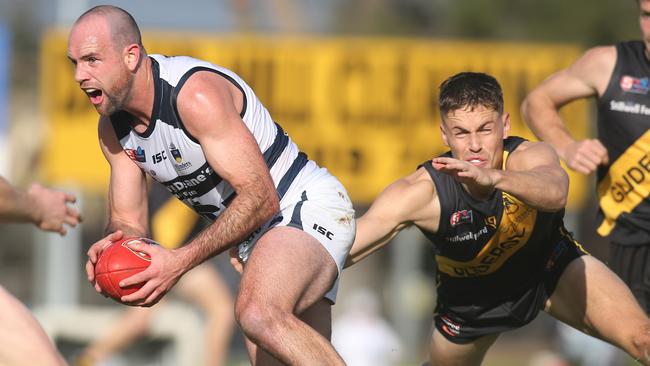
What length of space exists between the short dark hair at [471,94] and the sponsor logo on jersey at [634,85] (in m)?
1.22

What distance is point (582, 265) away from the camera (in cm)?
673

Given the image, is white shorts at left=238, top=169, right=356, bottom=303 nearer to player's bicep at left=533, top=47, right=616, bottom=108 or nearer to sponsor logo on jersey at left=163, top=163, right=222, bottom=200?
sponsor logo on jersey at left=163, top=163, right=222, bottom=200

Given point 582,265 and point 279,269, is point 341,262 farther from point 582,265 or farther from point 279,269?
point 582,265

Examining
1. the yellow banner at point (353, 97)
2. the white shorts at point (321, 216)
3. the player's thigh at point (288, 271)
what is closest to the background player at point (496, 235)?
the white shorts at point (321, 216)

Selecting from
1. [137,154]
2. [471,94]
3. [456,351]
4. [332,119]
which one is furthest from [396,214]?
[332,119]

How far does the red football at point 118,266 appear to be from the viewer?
5.59 metres

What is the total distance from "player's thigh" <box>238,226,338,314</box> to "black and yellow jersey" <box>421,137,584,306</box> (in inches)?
33.4

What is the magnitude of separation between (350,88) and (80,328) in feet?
20.3

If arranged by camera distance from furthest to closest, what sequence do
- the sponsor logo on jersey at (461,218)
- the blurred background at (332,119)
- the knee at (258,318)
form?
the blurred background at (332,119)
the sponsor logo on jersey at (461,218)
the knee at (258,318)

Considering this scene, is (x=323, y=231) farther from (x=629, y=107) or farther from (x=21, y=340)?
(x=629, y=107)

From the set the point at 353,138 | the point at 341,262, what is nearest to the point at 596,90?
the point at 341,262

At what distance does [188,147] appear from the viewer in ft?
19.2

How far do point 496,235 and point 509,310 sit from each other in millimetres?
631

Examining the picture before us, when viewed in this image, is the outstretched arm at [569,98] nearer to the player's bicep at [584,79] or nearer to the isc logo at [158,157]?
the player's bicep at [584,79]
